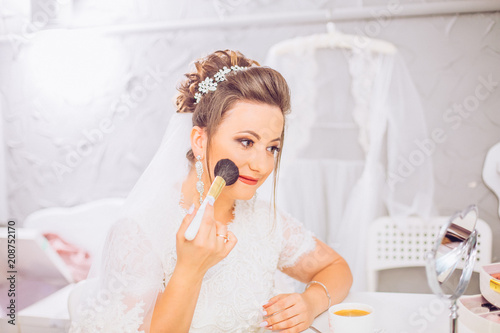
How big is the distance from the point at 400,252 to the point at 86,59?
1557 millimetres

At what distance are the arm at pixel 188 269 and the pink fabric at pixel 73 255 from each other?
116 centimetres

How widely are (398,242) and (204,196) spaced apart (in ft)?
3.10

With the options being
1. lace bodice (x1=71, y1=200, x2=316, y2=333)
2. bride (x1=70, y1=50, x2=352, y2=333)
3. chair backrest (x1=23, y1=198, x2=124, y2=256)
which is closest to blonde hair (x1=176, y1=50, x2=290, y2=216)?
bride (x1=70, y1=50, x2=352, y2=333)

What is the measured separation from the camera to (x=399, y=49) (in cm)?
170

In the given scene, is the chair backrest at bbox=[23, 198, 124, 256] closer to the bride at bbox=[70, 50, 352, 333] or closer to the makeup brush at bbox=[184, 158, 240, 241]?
the bride at bbox=[70, 50, 352, 333]

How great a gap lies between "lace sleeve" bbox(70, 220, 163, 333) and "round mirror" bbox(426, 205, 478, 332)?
1.81ft

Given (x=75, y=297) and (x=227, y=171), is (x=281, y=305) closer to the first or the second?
(x=227, y=171)

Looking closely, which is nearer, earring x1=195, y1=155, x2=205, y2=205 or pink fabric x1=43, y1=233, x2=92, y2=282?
earring x1=195, y1=155, x2=205, y2=205

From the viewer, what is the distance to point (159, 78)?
1.96 meters

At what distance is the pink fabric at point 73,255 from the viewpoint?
1.90m

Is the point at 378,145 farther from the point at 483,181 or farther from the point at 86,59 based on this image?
the point at 86,59

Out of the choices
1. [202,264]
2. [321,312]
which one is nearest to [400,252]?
[321,312]

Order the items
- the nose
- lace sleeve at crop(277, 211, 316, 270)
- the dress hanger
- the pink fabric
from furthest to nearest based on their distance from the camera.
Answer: the pink fabric
the dress hanger
lace sleeve at crop(277, 211, 316, 270)
the nose

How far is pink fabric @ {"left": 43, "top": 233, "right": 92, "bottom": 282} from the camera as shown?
1.90m
